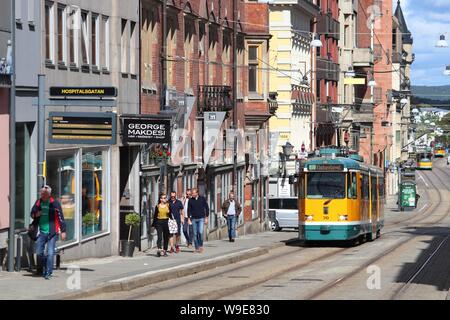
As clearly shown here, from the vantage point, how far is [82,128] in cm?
2709

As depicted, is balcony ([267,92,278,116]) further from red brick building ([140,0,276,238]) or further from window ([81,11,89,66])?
window ([81,11,89,66])

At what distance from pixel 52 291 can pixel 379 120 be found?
106536 millimetres

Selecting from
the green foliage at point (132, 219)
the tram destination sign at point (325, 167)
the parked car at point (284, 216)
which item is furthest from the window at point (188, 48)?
the parked car at point (284, 216)

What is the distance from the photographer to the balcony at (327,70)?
84375 mm

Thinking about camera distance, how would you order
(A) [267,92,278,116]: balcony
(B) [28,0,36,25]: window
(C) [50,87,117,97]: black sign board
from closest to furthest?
(C) [50,87,117,97]: black sign board < (B) [28,0,36,25]: window < (A) [267,92,278,116]: balcony

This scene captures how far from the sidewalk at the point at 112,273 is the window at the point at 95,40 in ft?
16.9

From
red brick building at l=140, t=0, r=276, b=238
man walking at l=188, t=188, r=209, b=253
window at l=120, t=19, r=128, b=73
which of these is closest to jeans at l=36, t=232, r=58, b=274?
man walking at l=188, t=188, r=209, b=253

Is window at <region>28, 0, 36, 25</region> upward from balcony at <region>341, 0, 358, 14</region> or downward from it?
downward

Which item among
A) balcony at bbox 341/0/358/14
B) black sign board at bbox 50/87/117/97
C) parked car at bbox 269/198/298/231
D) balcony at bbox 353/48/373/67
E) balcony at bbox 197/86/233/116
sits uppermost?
balcony at bbox 341/0/358/14

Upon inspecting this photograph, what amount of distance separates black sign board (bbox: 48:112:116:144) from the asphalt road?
3388 millimetres

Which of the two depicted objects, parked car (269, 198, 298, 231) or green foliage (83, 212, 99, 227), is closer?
green foliage (83, 212, 99, 227)

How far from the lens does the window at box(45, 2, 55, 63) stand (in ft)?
96.8

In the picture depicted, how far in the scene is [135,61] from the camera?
38.0m

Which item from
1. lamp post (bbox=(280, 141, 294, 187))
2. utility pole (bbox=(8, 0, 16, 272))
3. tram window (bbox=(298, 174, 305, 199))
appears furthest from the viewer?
lamp post (bbox=(280, 141, 294, 187))
